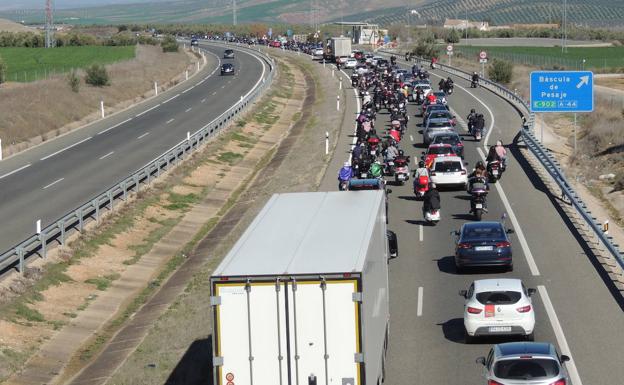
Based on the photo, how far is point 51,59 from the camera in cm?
12644

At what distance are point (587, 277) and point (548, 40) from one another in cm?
16238

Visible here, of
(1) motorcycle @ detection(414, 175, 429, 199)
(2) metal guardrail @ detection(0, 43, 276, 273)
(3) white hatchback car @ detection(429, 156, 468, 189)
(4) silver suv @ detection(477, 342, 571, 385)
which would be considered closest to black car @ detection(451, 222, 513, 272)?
(1) motorcycle @ detection(414, 175, 429, 199)

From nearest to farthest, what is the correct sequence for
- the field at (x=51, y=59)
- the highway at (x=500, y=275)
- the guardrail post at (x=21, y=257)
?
the highway at (x=500, y=275) < the guardrail post at (x=21, y=257) < the field at (x=51, y=59)

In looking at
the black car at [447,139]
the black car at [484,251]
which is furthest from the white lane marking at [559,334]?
the black car at [447,139]

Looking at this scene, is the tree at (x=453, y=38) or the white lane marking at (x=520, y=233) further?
the tree at (x=453, y=38)

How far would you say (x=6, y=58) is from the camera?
131125 mm

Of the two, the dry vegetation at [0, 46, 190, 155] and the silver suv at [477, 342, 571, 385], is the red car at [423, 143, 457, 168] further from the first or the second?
the silver suv at [477, 342, 571, 385]

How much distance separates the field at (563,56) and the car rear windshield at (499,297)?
93538 mm

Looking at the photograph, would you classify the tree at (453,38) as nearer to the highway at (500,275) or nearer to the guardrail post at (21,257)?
the highway at (500,275)

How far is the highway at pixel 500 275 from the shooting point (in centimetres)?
2162

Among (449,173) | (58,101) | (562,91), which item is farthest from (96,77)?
(449,173)

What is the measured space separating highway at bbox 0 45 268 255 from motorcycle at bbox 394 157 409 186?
1124 cm

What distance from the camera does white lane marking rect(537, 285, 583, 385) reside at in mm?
20594

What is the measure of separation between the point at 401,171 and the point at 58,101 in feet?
124
